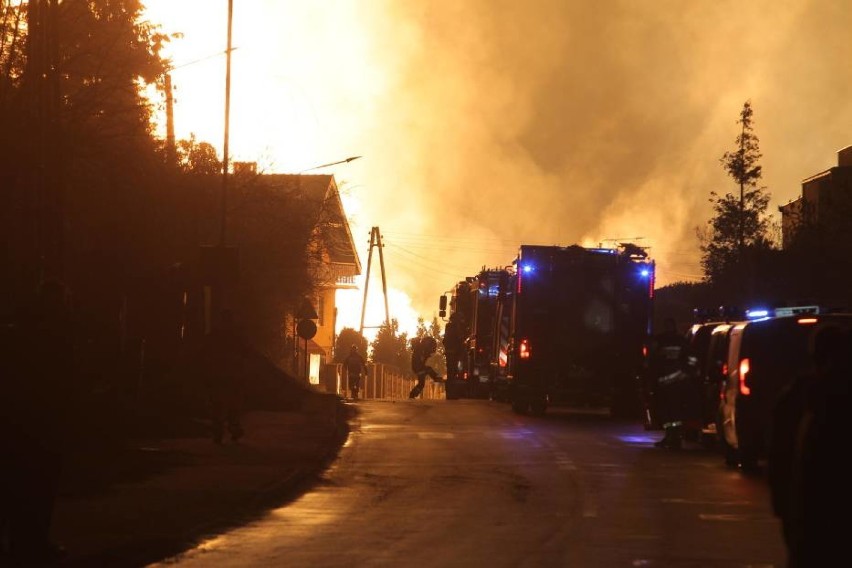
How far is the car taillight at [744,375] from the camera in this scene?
18.6m

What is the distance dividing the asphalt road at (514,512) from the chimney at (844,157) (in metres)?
70.6

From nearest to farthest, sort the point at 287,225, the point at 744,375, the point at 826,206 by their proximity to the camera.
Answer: the point at 744,375
the point at 287,225
the point at 826,206

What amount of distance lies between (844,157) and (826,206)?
35895 mm

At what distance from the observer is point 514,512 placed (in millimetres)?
14484

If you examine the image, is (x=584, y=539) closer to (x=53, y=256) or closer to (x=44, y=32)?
(x=53, y=256)

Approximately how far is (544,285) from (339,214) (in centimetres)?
2039

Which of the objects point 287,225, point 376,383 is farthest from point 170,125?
point 376,383

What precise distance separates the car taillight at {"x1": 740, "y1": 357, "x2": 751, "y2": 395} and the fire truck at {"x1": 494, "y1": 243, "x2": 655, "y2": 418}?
13740 millimetres

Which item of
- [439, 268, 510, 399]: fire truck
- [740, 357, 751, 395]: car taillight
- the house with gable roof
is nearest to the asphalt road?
[740, 357, 751, 395]: car taillight

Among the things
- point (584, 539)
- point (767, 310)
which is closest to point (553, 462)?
point (767, 310)

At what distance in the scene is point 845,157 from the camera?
92.4 meters

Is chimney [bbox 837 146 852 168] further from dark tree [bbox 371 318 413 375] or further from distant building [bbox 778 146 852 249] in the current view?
dark tree [bbox 371 318 413 375]

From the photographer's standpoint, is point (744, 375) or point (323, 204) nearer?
point (744, 375)

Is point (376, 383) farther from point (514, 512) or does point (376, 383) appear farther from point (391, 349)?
point (514, 512)
